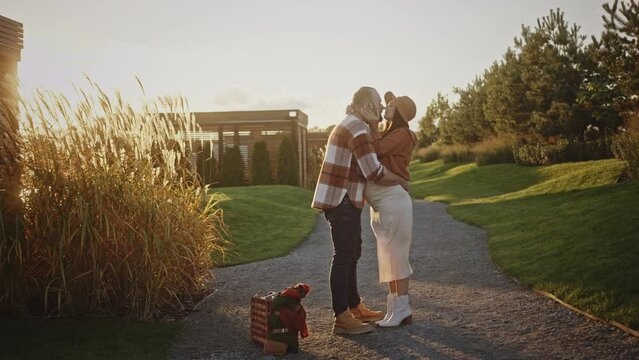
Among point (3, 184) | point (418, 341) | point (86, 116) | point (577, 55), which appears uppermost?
point (577, 55)

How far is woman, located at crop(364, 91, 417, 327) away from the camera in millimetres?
5062

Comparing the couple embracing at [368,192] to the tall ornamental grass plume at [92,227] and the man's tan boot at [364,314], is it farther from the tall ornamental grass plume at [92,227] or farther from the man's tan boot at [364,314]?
the tall ornamental grass plume at [92,227]

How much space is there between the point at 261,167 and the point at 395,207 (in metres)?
19.2

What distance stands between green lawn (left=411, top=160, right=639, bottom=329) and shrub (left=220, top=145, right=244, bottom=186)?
994 cm

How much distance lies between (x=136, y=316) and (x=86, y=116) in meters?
1.98

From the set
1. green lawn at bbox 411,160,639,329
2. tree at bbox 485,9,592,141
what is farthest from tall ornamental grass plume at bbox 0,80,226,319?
tree at bbox 485,9,592,141

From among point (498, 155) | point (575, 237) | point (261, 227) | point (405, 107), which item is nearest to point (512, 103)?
point (498, 155)

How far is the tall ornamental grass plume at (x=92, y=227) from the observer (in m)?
5.27

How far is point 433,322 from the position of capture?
532 cm

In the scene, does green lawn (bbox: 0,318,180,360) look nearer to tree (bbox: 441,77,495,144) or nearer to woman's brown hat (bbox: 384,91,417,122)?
woman's brown hat (bbox: 384,91,417,122)

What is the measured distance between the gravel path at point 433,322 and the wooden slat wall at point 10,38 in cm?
335

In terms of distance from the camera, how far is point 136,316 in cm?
540

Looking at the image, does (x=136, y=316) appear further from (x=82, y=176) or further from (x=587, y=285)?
(x=587, y=285)

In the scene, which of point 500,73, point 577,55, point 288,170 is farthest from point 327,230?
point 500,73
